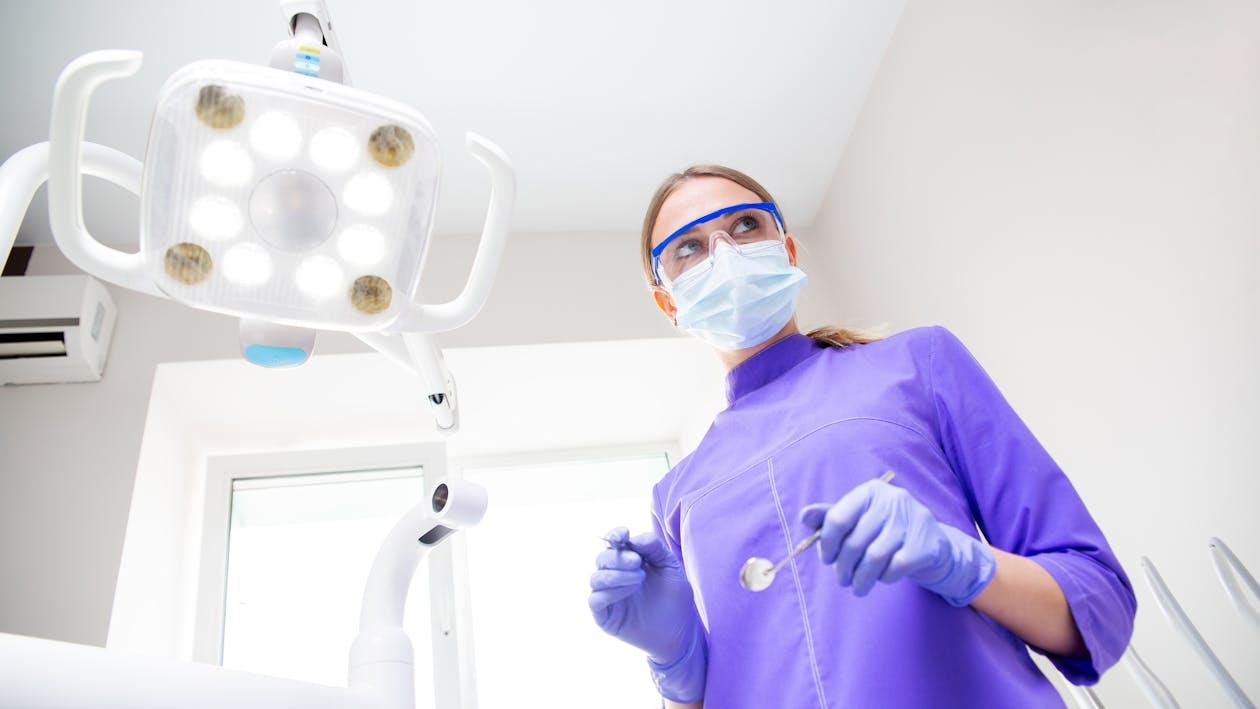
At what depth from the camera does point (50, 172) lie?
62 centimetres

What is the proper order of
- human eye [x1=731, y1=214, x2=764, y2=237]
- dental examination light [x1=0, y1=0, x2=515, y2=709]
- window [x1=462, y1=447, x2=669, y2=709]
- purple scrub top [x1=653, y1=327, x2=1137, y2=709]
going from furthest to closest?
window [x1=462, y1=447, x2=669, y2=709], human eye [x1=731, y1=214, x2=764, y2=237], purple scrub top [x1=653, y1=327, x2=1137, y2=709], dental examination light [x1=0, y1=0, x2=515, y2=709]

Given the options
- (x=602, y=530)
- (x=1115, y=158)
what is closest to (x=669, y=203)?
(x=1115, y=158)

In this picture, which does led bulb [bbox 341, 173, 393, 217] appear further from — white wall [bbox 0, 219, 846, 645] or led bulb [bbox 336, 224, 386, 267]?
white wall [bbox 0, 219, 846, 645]

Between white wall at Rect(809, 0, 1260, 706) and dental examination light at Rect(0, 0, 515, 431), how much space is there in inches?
43.9

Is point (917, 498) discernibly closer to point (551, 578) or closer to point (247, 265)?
point (247, 265)

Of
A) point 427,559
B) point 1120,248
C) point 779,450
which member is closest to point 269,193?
point 779,450

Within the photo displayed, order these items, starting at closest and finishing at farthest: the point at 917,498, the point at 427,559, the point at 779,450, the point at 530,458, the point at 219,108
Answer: the point at 219,108
the point at 917,498
the point at 779,450
the point at 427,559
the point at 530,458

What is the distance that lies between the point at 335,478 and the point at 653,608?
1.86m

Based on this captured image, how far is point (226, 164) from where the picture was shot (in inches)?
25.9

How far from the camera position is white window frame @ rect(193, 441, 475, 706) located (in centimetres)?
227

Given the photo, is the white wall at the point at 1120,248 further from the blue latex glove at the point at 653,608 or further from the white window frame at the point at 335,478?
the white window frame at the point at 335,478

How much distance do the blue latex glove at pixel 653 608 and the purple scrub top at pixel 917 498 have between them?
0.03 metres

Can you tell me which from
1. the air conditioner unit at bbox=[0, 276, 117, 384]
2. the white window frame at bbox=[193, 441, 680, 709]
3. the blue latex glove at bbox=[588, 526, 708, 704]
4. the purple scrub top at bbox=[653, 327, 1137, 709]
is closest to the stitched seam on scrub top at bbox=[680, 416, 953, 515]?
the purple scrub top at bbox=[653, 327, 1137, 709]

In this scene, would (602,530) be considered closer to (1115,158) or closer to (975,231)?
(975,231)
